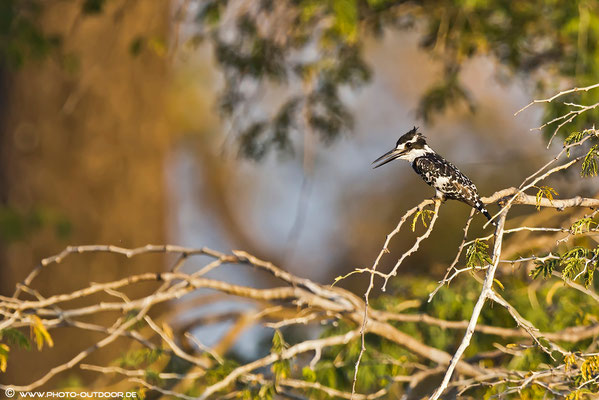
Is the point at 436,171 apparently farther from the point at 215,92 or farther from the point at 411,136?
the point at 215,92

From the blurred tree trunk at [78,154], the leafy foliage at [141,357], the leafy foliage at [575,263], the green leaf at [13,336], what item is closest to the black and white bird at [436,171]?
the leafy foliage at [575,263]

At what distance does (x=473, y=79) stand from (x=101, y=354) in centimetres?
645

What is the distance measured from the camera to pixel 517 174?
705 centimetres

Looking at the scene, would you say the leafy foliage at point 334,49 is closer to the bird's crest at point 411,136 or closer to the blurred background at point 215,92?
the blurred background at point 215,92

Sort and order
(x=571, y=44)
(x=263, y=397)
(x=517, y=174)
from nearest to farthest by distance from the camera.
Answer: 1. (x=263, y=397)
2. (x=571, y=44)
3. (x=517, y=174)

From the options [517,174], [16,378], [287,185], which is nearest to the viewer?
[16,378]

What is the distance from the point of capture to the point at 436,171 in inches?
134

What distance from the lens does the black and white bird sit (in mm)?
3121

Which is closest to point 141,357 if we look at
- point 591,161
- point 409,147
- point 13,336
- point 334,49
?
A: point 13,336

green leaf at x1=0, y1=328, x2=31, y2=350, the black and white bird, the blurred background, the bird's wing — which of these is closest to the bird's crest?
the black and white bird

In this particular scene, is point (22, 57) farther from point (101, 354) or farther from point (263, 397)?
point (263, 397)

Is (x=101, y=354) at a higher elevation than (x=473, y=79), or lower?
lower

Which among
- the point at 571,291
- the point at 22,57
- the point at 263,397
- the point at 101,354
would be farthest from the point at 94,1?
the point at 571,291

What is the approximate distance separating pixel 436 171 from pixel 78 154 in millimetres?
4040
